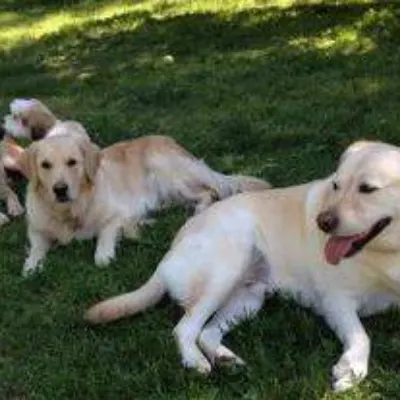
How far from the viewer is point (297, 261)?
5.05m

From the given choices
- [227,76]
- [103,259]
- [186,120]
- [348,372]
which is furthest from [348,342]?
[227,76]

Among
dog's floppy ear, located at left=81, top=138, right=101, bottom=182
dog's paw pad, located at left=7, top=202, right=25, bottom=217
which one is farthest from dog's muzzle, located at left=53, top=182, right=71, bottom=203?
dog's paw pad, located at left=7, top=202, right=25, bottom=217

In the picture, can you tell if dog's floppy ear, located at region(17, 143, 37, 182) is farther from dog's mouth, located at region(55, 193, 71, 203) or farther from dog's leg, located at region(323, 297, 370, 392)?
dog's leg, located at region(323, 297, 370, 392)

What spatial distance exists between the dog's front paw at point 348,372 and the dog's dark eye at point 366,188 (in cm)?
70

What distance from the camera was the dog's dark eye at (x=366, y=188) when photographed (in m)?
4.51

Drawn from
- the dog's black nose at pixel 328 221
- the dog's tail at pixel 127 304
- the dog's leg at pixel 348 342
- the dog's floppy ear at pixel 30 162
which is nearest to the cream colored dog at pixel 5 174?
the dog's floppy ear at pixel 30 162

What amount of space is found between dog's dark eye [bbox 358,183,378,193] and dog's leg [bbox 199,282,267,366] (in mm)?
851

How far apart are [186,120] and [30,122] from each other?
1.35m

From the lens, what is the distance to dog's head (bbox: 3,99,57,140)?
8773 millimetres

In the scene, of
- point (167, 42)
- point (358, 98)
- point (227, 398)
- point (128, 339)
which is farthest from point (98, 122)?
point (227, 398)

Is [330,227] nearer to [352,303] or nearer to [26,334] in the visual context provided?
[352,303]

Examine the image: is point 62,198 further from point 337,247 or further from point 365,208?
point 365,208

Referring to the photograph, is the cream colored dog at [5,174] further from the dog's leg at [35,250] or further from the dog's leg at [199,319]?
the dog's leg at [199,319]

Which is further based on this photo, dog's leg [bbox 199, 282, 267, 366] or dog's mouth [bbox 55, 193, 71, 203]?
dog's mouth [bbox 55, 193, 71, 203]
